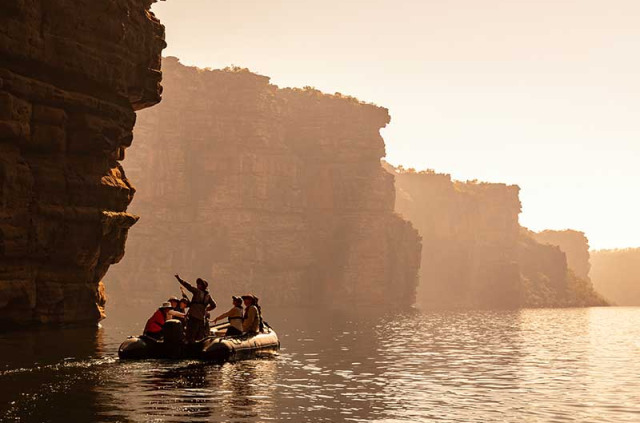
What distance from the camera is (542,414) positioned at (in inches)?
810

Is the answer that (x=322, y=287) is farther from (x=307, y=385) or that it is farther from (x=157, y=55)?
(x=307, y=385)

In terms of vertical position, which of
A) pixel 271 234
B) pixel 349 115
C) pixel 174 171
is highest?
pixel 349 115

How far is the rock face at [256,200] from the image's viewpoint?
12081cm

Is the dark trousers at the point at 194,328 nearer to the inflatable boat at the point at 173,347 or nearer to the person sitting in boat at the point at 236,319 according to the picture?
the inflatable boat at the point at 173,347

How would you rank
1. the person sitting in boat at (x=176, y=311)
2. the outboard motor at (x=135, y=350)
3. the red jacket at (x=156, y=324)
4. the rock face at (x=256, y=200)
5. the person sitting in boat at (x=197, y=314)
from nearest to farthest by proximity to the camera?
the outboard motor at (x=135, y=350) → the person sitting in boat at (x=197, y=314) → the red jacket at (x=156, y=324) → the person sitting in boat at (x=176, y=311) → the rock face at (x=256, y=200)

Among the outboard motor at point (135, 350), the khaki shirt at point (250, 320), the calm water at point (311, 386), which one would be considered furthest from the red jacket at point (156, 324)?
the khaki shirt at point (250, 320)

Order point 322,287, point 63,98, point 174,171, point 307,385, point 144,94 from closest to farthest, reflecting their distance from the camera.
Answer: point 307,385 → point 63,98 → point 144,94 → point 174,171 → point 322,287

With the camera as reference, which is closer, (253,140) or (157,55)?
(157,55)

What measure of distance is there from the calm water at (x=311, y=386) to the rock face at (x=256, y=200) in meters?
81.0

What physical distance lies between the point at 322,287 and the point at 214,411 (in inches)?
4474

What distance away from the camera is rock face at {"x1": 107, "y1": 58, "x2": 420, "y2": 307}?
120812mm

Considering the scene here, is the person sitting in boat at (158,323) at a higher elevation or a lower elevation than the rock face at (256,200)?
lower

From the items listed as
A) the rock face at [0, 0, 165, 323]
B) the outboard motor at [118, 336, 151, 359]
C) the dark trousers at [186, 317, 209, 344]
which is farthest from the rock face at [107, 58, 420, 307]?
the outboard motor at [118, 336, 151, 359]

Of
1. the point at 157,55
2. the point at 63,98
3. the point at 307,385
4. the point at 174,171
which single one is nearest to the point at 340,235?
the point at 174,171
